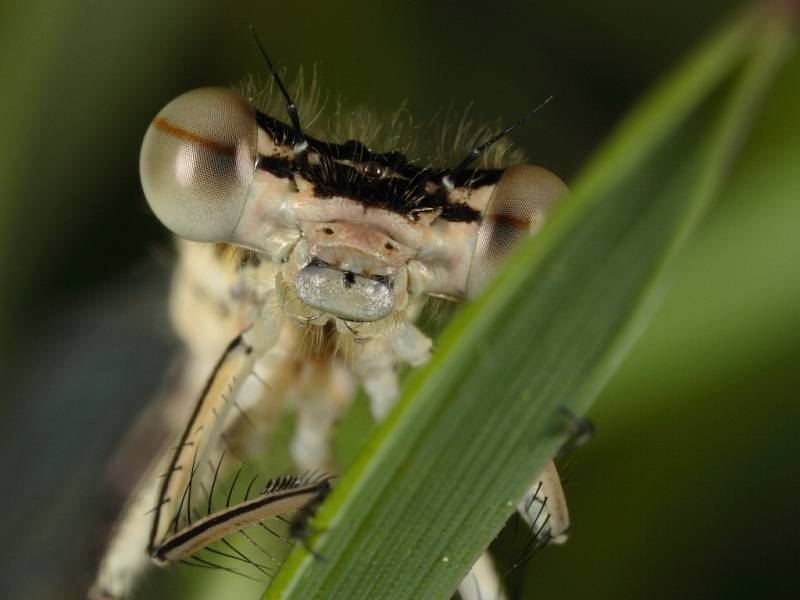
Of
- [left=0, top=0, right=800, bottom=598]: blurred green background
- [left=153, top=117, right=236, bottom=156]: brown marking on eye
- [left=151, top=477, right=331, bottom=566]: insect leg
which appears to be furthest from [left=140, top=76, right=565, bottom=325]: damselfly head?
[left=0, top=0, right=800, bottom=598]: blurred green background

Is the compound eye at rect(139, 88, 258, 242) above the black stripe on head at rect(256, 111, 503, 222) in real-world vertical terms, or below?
below

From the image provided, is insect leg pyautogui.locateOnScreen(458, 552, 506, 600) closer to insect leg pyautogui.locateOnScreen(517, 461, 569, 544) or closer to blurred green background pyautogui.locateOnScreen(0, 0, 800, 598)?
blurred green background pyautogui.locateOnScreen(0, 0, 800, 598)

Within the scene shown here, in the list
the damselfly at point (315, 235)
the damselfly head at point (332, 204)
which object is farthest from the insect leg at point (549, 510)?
the damselfly head at point (332, 204)

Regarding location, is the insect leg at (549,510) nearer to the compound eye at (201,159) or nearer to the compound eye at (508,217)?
the compound eye at (508,217)

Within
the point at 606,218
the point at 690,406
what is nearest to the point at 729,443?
the point at 690,406

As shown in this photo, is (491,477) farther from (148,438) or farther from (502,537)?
(148,438)
